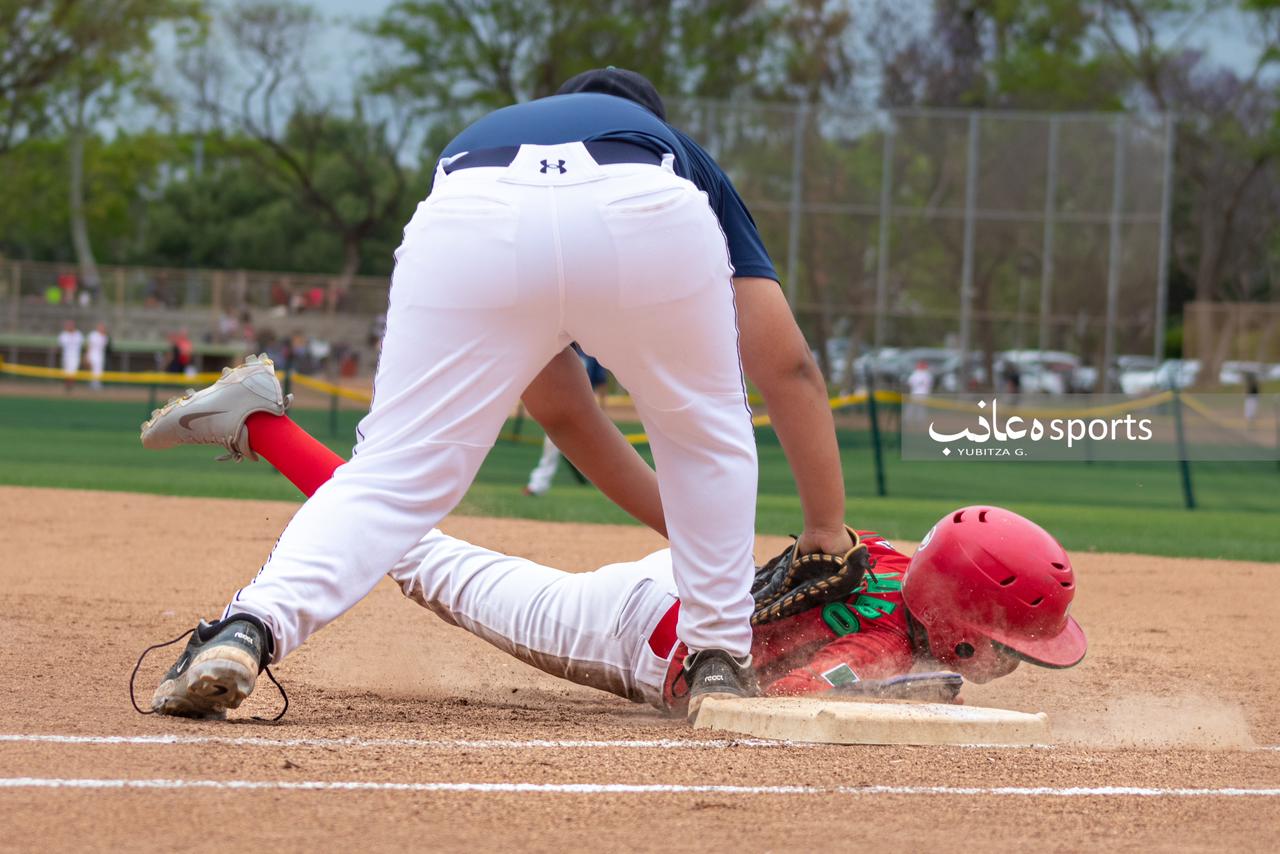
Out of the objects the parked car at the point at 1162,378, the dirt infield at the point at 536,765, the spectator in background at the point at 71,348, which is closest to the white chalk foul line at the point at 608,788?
the dirt infield at the point at 536,765

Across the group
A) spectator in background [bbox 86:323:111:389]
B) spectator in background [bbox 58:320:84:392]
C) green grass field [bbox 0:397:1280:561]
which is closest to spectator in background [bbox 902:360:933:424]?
green grass field [bbox 0:397:1280:561]

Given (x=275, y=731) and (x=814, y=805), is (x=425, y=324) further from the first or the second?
(x=814, y=805)

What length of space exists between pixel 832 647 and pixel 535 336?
49.0 inches

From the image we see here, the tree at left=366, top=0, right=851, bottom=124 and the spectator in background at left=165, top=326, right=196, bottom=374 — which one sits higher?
the tree at left=366, top=0, right=851, bottom=124

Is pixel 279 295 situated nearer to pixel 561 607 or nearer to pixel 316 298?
pixel 316 298

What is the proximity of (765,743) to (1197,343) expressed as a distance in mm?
38705

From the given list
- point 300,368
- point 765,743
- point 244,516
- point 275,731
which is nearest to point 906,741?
point 765,743

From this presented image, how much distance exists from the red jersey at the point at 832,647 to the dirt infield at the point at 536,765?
342mm

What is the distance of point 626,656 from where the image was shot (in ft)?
12.8

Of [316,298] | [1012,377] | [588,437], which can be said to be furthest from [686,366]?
[316,298]

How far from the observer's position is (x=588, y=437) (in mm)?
3914

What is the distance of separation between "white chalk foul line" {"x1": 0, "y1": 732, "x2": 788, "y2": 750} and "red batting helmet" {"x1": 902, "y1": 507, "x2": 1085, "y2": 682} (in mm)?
727

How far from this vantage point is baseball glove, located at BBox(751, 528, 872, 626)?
3.76m

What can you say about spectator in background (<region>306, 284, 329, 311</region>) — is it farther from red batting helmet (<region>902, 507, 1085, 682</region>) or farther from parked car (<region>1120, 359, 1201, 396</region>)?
red batting helmet (<region>902, 507, 1085, 682</region>)
